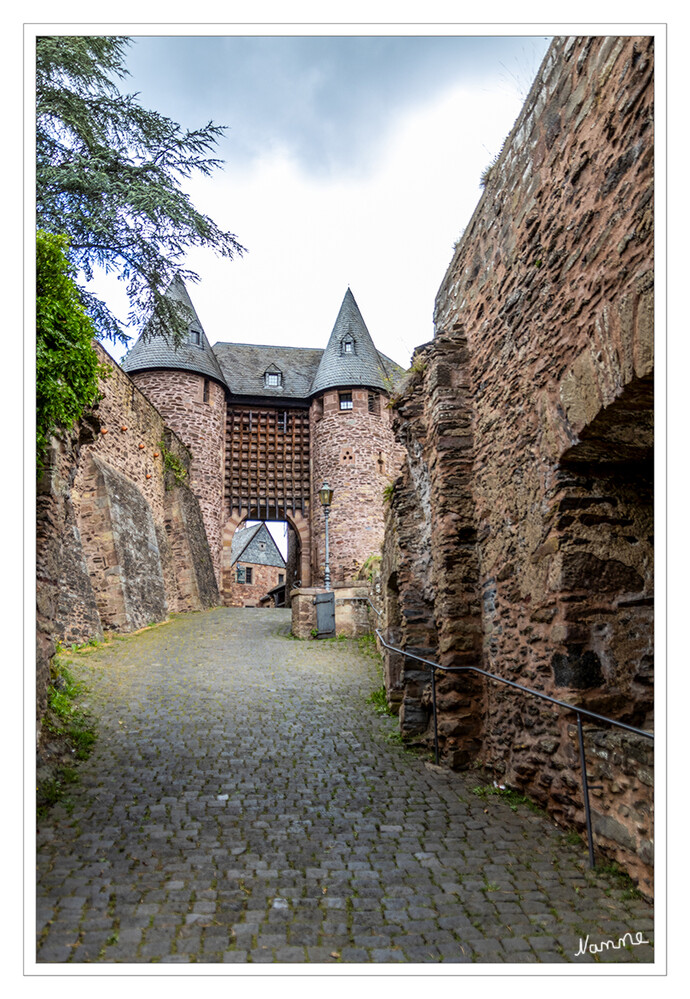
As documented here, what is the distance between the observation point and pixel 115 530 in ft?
47.4

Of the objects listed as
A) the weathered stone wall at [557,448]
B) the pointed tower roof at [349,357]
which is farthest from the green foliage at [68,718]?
the pointed tower roof at [349,357]

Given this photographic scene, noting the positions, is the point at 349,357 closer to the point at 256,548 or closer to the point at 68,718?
the point at 256,548

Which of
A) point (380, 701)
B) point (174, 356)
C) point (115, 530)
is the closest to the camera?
point (380, 701)

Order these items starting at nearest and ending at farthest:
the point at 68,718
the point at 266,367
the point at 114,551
Answer: the point at 68,718
the point at 114,551
the point at 266,367

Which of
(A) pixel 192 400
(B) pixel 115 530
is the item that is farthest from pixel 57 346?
(A) pixel 192 400

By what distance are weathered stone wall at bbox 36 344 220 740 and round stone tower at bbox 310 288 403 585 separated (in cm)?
470

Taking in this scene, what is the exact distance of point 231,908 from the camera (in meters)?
3.03

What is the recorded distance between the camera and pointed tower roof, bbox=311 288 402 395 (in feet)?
83.9

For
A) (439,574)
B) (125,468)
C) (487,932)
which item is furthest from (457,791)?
(125,468)

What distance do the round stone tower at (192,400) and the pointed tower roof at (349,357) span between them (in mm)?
4309

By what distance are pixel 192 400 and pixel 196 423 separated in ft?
2.72

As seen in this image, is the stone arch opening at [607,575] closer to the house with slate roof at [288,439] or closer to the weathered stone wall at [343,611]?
the weathered stone wall at [343,611]

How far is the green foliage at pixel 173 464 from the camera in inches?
792
